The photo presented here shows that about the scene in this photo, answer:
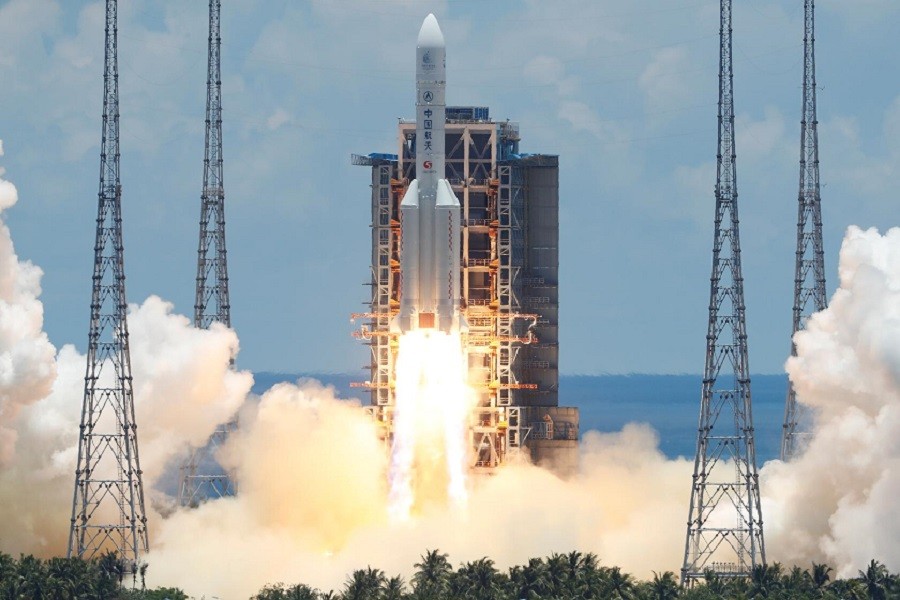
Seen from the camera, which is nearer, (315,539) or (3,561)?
(3,561)

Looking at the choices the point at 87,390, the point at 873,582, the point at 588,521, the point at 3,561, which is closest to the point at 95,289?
the point at 87,390

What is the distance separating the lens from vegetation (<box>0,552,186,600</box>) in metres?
90.4

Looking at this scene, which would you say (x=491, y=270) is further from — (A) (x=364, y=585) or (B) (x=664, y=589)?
(B) (x=664, y=589)

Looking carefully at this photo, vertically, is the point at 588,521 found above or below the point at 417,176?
below

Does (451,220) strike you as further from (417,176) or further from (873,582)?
(873,582)

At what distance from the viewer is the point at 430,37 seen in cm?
10550

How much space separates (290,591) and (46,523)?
21213mm

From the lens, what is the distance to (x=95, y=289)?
327 ft

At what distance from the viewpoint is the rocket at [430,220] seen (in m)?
105

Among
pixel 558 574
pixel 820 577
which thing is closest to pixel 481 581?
pixel 558 574

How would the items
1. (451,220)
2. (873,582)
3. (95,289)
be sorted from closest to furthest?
(873,582) < (95,289) < (451,220)

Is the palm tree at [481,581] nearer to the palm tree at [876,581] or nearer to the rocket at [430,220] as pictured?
the palm tree at [876,581]

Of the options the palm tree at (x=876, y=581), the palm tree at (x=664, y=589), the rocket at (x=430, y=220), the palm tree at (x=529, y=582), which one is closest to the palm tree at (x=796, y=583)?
the palm tree at (x=876, y=581)

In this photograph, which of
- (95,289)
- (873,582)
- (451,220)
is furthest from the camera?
(451,220)
